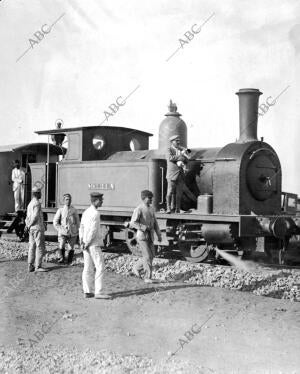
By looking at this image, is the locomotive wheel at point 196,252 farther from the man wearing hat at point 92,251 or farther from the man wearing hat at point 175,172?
the man wearing hat at point 92,251

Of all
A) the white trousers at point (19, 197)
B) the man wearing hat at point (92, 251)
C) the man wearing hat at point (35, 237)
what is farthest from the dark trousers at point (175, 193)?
the white trousers at point (19, 197)

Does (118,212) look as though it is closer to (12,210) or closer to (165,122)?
(165,122)

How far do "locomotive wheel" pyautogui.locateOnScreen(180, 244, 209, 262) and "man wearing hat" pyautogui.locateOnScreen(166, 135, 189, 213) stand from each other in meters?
0.84

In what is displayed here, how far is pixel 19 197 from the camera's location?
14.7 m

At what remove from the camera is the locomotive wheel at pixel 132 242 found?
11.4 metres

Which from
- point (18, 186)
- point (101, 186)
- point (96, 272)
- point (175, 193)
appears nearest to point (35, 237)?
Result: point (96, 272)

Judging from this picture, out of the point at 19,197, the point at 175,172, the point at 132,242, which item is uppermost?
the point at 175,172

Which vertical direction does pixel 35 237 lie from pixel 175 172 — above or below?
below

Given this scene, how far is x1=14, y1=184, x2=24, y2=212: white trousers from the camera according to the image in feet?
48.1

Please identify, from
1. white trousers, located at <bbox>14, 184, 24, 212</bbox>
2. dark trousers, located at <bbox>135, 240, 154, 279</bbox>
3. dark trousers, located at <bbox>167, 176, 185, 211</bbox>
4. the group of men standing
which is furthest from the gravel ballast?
white trousers, located at <bbox>14, 184, 24, 212</bbox>

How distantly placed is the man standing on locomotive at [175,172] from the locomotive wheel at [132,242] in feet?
3.81

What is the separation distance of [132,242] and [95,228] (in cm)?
394

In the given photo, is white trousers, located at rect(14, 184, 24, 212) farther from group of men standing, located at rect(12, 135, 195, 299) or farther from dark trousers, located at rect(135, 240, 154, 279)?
dark trousers, located at rect(135, 240, 154, 279)

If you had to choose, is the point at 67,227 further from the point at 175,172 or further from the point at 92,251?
the point at 92,251
